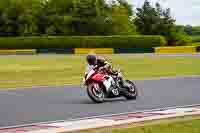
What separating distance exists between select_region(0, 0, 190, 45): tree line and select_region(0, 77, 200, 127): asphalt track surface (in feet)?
197

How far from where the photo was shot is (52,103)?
15000mm

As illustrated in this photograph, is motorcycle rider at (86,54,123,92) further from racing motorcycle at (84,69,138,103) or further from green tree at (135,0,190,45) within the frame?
green tree at (135,0,190,45)

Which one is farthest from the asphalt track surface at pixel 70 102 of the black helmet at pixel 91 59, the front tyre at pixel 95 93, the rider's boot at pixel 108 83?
the black helmet at pixel 91 59

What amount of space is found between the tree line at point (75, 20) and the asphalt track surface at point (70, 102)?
60.0m

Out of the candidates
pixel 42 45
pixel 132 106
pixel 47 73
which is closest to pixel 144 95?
pixel 132 106

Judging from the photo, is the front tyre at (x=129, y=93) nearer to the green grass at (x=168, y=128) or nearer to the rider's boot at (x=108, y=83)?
the rider's boot at (x=108, y=83)

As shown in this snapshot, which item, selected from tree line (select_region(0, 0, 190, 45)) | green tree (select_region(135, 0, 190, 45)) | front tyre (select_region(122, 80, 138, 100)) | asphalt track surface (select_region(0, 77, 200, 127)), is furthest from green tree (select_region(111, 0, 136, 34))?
front tyre (select_region(122, 80, 138, 100))

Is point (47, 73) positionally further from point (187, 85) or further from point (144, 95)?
point (144, 95)

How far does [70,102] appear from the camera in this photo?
1517cm

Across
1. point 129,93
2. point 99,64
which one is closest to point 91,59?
point 99,64

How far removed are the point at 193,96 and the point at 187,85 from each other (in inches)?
157

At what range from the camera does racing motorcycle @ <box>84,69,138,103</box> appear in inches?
586

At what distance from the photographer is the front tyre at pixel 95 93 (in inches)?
584

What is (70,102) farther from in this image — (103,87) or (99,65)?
(99,65)
